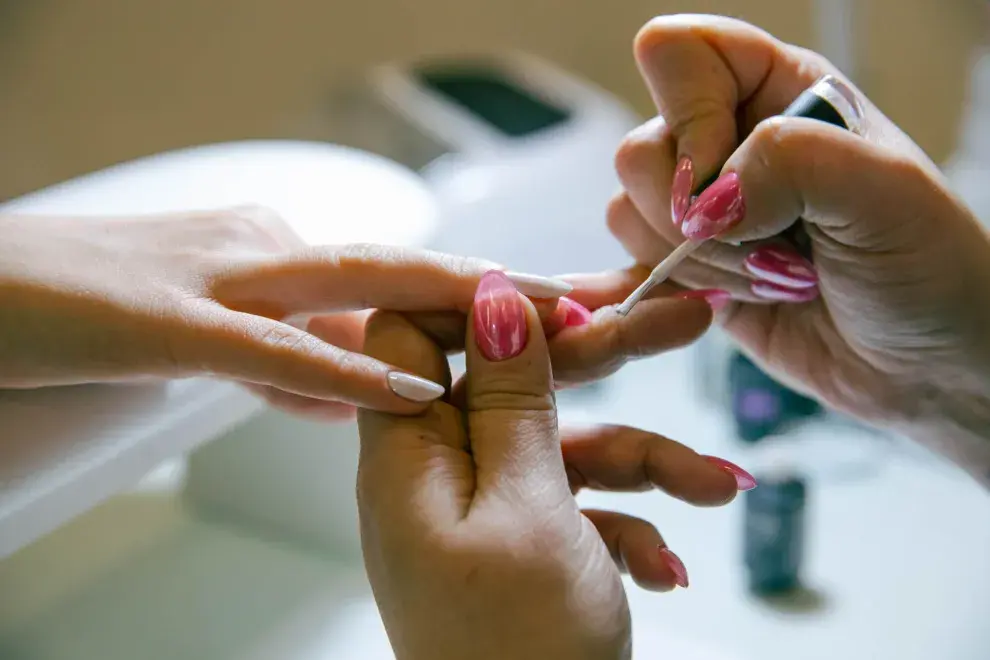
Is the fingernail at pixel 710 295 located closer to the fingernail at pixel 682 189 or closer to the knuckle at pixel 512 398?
the fingernail at pixel 682 189

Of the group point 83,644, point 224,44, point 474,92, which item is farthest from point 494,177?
point 83,644

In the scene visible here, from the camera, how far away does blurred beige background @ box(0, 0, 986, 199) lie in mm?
1335

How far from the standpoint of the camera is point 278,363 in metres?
0.58

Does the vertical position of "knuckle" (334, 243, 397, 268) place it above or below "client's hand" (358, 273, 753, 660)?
above

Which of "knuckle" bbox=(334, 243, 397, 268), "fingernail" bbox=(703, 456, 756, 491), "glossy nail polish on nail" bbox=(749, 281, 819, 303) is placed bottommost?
"fingernail" bbox=(703, 456, 756, 491)

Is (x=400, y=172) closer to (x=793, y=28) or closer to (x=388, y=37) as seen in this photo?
(x=793, y=28)

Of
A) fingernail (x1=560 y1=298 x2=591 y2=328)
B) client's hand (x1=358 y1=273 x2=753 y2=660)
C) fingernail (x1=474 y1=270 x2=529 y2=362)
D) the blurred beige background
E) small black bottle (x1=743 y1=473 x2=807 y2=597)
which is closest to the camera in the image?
client's hand (x1=358 y1=273 x2=753 y2=660)

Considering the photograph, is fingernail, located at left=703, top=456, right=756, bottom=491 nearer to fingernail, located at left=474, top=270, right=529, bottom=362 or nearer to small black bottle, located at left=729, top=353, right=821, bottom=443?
fingernail, located at left=474, top=270, right=529, bottom=362

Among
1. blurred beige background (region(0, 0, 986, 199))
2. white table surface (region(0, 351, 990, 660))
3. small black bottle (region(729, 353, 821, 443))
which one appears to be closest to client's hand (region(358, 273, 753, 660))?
white table surface (region(0, 351, 990, 660))

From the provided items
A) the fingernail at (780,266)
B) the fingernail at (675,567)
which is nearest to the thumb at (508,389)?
the fingernail at (675,567)

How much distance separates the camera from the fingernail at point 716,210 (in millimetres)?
598

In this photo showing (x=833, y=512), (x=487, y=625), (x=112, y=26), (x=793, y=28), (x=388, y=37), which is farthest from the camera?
(x=388, y=37)

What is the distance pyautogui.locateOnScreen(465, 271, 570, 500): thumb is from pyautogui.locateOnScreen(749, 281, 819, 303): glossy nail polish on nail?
0.25 metres

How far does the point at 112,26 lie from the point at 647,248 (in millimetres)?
1143
